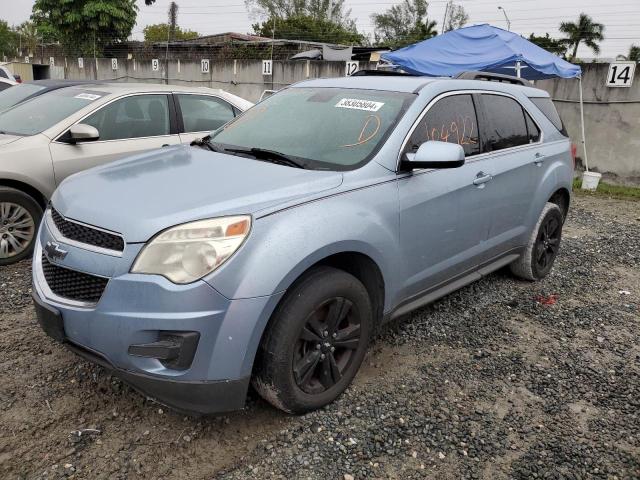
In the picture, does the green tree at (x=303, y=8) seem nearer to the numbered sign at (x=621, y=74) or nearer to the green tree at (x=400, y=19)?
the green tree at (x=400, y=19)

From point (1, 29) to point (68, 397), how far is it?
5958 centimetres

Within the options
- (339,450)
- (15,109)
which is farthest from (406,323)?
A: (15,109)

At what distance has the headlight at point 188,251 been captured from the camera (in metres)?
2.23

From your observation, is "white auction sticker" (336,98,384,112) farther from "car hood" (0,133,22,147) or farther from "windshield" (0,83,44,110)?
"windshield" (0,83,44,110)

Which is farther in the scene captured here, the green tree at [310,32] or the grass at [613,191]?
the green tree at [310,32]

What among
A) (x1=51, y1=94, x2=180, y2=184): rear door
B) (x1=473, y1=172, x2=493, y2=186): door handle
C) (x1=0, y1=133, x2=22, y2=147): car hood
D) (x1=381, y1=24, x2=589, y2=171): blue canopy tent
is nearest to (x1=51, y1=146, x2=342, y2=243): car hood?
(x1=473, y1=172, x2=493, y2=186): door handle

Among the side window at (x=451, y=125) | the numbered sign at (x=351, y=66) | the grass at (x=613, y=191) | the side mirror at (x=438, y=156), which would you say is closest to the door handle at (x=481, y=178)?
the side window at (x=451, y=125)

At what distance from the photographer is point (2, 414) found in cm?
267

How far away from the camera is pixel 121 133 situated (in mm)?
5152

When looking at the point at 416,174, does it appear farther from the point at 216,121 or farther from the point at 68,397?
the point at 216,121

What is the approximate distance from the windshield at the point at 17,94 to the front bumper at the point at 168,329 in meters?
4.51

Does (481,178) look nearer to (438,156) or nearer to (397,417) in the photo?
(438,156)

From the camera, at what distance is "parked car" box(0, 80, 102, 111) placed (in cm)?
586

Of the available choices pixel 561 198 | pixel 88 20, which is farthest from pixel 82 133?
pixel 88 20
